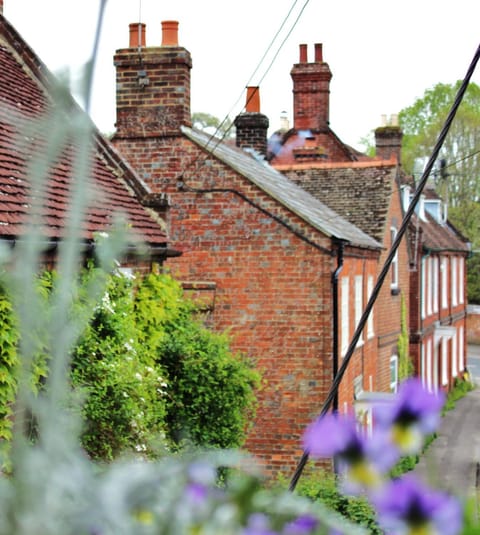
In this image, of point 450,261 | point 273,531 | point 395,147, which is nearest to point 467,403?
point 450,261

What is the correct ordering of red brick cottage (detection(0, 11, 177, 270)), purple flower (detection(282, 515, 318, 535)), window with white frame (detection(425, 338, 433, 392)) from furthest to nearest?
window with white frame (detection(425, 338, 433, 392))
red brick cottage (detection(0, 11, 177, 270))
purple flower (detection(282, 515, 318, 535))

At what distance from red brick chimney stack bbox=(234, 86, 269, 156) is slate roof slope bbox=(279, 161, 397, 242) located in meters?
1.10

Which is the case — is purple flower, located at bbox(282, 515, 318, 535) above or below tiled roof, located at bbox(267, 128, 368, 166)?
below

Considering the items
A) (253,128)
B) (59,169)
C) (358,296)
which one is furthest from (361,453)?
(253,128)

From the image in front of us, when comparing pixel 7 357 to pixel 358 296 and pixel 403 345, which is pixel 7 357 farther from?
pixel 403 345

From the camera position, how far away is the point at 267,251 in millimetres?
14148

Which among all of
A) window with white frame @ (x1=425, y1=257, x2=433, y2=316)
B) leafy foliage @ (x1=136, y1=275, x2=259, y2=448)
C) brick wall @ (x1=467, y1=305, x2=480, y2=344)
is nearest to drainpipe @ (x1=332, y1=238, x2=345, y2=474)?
leafy foliage @ (x1=136, y1=275, x2=259, y2=448)

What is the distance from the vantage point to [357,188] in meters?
21.6

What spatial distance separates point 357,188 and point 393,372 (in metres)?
5.23

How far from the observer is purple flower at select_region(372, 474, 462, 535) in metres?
0.87

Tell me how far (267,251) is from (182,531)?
43.4 ft

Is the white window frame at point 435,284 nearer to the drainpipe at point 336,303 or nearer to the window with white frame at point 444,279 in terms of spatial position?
the window with white frame at point 444,279

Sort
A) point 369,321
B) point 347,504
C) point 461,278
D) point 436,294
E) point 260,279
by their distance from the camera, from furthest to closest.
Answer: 1. point 461,278
2. point 436,294
3. point 369,321
4. point 260,279
5. point 347,504

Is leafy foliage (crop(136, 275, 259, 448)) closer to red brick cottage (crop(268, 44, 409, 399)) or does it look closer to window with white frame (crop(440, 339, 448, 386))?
red brick cottage (crop(268, 44, 409, 399))
